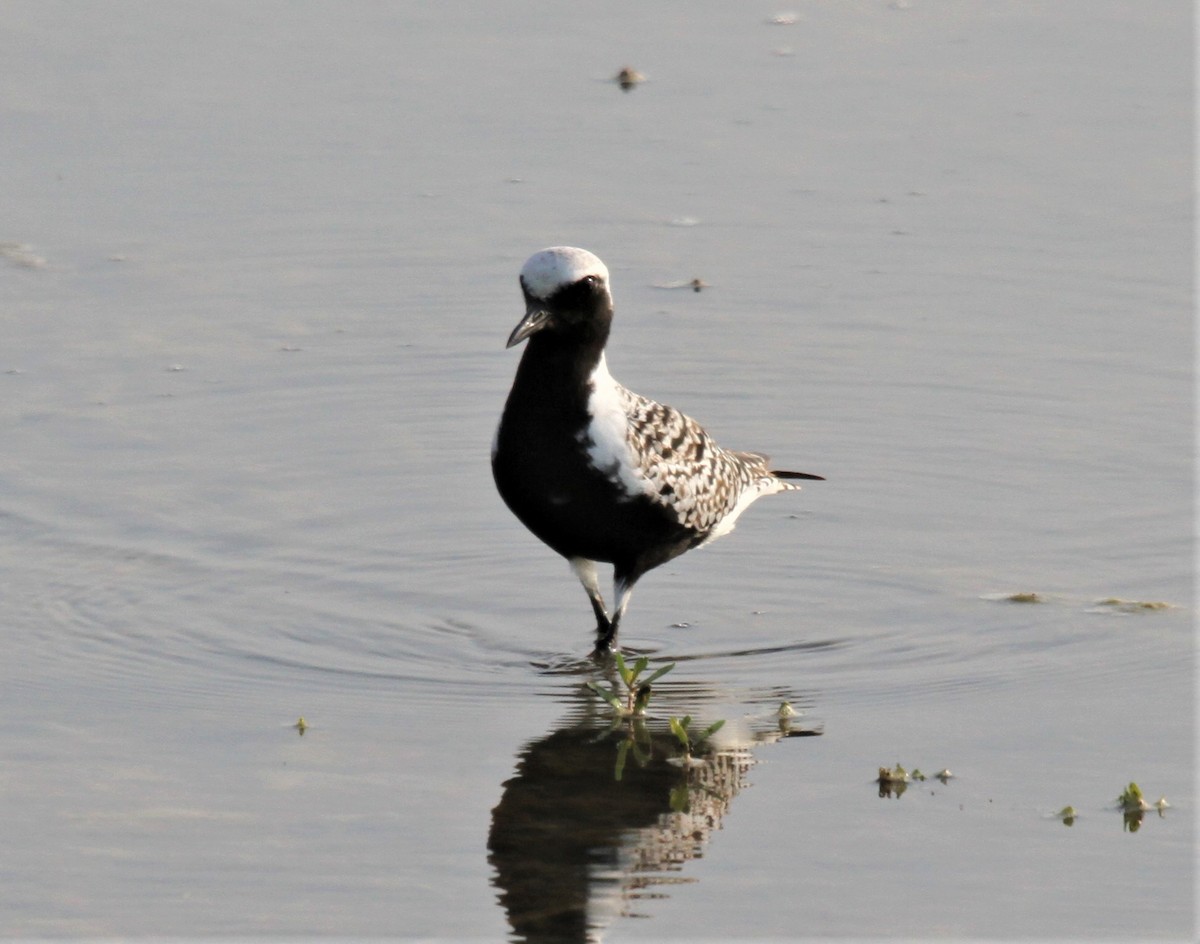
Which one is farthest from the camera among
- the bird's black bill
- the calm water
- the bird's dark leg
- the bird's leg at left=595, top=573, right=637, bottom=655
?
the bird's dark leg

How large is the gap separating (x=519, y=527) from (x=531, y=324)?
1997mm

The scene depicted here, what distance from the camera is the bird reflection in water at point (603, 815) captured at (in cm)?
594

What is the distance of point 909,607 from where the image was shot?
8.43 meters

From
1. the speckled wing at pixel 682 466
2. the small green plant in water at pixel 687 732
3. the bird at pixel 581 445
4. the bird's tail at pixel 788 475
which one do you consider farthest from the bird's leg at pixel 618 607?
the bird's tail at pixel 788 475

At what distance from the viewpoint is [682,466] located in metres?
8.10

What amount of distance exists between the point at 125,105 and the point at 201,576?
5797 mm

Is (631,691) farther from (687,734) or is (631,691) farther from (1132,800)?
(1132,800)

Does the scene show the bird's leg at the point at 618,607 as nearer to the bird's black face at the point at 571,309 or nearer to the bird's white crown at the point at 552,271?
the bird's black face at the point at 571,309

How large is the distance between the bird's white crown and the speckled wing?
21.9 inches

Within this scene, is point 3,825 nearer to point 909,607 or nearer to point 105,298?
point 909,607

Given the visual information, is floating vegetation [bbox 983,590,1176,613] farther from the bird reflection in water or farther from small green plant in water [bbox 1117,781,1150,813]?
small green plant in water [bbox 1117,781,1150,813]

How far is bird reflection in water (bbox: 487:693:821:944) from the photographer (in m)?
5.94

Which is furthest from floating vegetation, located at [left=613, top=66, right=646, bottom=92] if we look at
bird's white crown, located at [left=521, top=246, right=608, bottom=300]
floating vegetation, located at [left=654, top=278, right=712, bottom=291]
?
bird's white crown, located at [left=521, top=246, right=608, bottom=300]

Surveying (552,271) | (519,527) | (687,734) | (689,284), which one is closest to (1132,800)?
(687,734)
